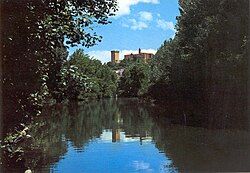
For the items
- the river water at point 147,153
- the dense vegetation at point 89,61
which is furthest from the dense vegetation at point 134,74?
the river water at point 147,153

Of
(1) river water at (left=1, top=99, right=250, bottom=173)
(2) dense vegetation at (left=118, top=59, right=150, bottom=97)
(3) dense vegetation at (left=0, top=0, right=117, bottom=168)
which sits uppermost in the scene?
(2) dense vegetation at (left=118, top=59, right=150, bottom=97)

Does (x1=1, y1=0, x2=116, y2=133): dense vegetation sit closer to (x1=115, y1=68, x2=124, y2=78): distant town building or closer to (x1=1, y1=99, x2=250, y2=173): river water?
(x1=1, y1=99, x2=250, y2=173): river water

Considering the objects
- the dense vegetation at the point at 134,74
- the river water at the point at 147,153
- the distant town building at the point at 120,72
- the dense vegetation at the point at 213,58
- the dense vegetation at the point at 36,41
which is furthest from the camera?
the distant town building at the point at 120,72

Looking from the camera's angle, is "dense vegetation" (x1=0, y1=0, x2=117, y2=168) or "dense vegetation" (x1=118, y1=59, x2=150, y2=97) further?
"dense vegetation" (x1=118, y1=59, x2=150, y2=97)

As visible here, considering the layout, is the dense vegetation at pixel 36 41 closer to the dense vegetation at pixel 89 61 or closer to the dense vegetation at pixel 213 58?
the dense vegetation at pixel 89 61

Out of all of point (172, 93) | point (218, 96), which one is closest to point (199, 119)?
point (218, 96)

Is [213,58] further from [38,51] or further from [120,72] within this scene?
[120,72]

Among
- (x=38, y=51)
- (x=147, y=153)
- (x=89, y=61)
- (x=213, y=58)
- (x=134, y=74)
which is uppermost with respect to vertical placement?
(x=134, y=74)

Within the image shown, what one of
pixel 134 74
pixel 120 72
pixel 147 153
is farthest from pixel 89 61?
pixel 120 72

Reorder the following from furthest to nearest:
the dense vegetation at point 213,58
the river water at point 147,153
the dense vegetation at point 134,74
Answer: the dense vegetation at point 134,74 < the dense vegetation at point 213,58 < the river water at point 147,153

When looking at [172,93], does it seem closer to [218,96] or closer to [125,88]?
[218,96]

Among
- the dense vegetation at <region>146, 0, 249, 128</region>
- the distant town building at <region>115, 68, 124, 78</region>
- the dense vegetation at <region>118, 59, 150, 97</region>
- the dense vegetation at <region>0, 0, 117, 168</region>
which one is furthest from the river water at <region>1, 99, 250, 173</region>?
the distant town building at <region>115, 68, 124, 78</region>

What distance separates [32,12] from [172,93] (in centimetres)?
2672

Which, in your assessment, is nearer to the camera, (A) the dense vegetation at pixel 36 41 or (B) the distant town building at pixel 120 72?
(A) the dense vegetation at pixel 36 41
